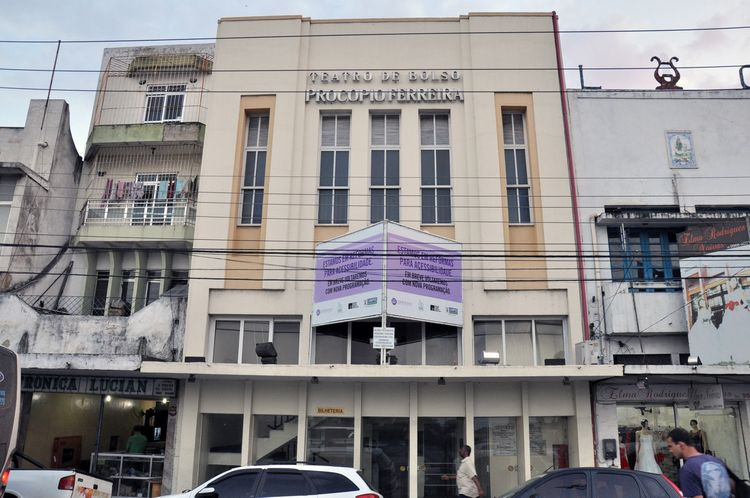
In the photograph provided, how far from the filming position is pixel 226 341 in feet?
53.8

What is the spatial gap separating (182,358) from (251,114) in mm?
7825

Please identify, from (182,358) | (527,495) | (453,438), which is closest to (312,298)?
(182,358)

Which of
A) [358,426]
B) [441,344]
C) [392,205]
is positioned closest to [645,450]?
[441,344]

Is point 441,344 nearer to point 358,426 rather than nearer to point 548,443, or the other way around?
point 358,426

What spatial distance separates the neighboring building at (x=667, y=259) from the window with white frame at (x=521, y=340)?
1.08 metres

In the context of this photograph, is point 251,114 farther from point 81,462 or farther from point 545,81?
point 81,462

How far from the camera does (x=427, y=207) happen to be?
1727cm

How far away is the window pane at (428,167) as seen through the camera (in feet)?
57.5

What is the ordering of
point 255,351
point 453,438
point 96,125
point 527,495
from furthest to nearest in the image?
point 96,125
point 255,351
point 453,438
point 527,495

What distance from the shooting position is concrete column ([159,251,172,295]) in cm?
1827

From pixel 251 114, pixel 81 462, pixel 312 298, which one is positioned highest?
pixel 251 114

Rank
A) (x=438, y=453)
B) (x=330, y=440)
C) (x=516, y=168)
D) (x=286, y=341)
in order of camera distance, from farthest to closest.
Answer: (x=516, y=168) → (x=286, y=341) → (x=330, y=440) → (x=438, y=453)

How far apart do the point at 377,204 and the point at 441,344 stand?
14.9ft

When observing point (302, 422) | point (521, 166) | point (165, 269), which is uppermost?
point (521, 166)
